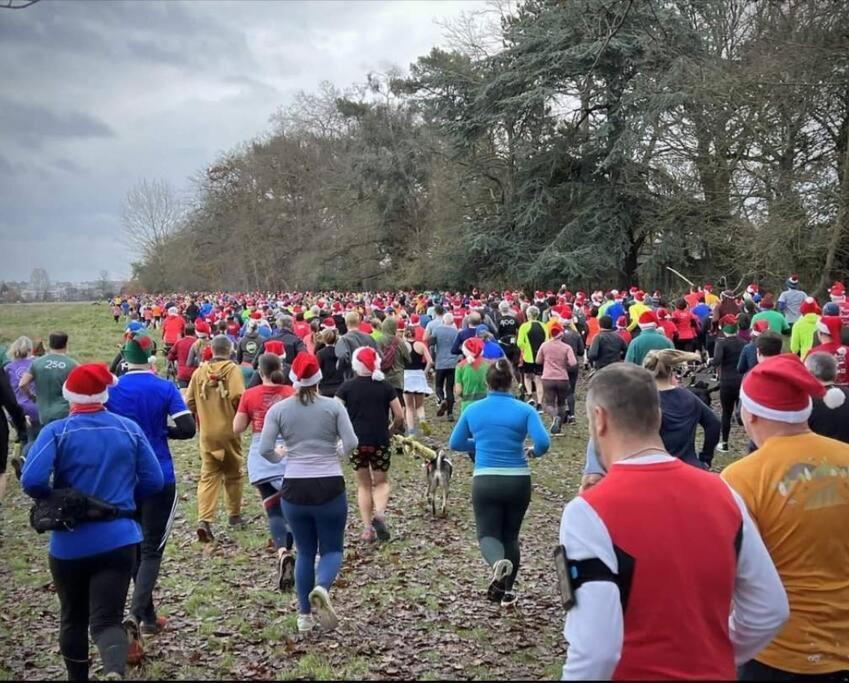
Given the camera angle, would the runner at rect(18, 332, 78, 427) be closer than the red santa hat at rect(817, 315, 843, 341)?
No

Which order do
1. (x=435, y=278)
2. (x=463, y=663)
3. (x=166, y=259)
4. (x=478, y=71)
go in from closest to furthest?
(x=463, y=663), (x=478, y=71), (x=435, y=278), (x=166, y=259)

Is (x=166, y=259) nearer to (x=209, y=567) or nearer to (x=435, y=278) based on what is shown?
(x=435, y=278)

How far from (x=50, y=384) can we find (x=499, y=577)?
6.01 m

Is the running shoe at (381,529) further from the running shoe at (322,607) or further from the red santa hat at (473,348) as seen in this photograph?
the running shoe at (322,607)

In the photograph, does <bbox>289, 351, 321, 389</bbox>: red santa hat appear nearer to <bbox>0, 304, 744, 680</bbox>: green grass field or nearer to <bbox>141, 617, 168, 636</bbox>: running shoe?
<bbox>0, 304, 744, 680</bbox>: green grass field

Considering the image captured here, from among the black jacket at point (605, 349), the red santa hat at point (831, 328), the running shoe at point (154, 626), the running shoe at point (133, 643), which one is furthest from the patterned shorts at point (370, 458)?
the black jacket at point (605, 349)

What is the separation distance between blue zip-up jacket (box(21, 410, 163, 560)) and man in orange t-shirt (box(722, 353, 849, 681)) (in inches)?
129

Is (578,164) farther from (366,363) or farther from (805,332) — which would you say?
(366,363)

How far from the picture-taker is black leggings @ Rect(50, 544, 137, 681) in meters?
4.23

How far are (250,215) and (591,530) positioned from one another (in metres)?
60.0

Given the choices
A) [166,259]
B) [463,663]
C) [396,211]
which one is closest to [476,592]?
[463,663]

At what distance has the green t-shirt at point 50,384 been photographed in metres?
8.98

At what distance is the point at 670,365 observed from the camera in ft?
19.4

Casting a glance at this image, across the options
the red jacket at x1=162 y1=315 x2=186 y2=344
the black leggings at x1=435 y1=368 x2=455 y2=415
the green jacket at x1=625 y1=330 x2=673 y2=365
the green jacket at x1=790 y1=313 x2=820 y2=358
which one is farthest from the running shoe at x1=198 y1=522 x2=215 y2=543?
the red jacket at x1=162 y1=315 x2=186 y2=344
